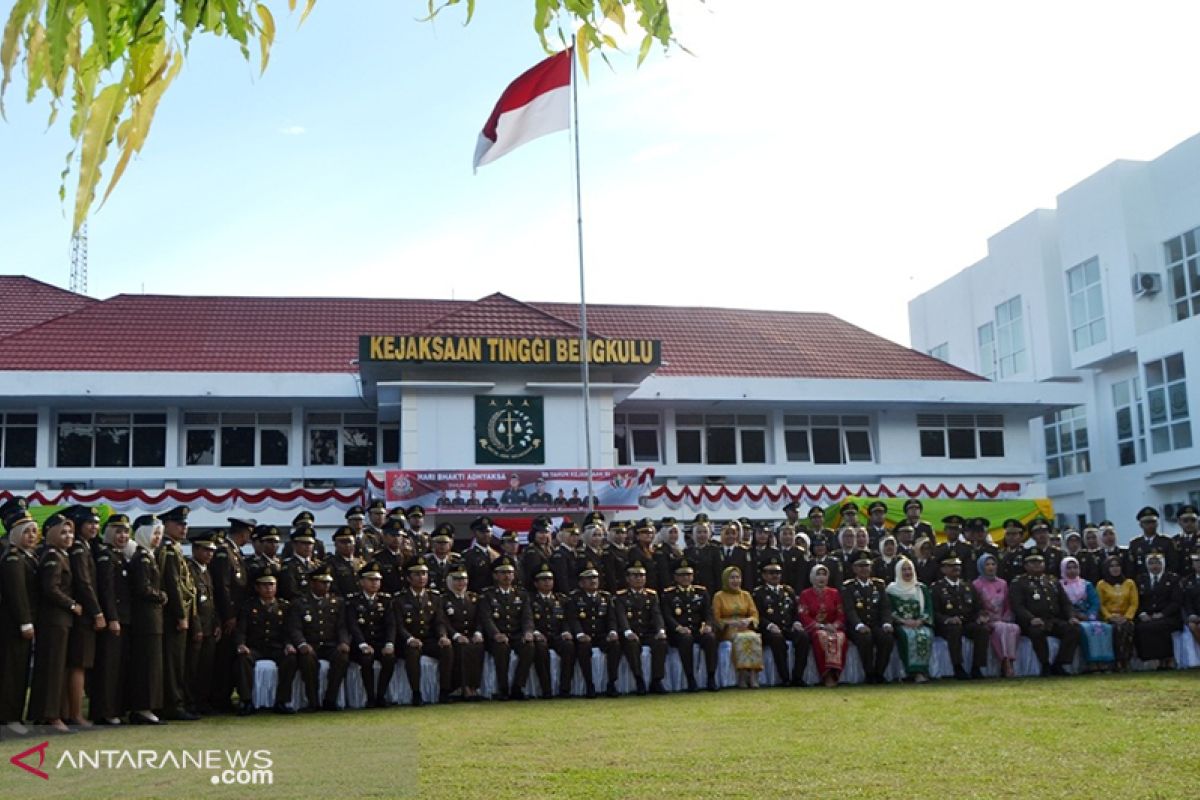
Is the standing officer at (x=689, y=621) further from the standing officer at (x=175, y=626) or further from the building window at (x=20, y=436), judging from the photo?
the building window at (x=20, y=436)

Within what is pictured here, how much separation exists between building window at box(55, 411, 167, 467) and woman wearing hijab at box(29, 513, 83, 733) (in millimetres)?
15074

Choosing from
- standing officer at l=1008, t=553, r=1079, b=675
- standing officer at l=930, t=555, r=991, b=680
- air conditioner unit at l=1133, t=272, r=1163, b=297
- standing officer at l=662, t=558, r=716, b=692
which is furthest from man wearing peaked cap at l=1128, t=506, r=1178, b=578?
air conditioner unit at l=1133, t=272, r=1163, b=297

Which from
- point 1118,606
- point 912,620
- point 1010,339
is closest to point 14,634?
point 912,620

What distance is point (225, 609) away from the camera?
10.5 m

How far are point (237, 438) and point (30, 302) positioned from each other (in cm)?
696

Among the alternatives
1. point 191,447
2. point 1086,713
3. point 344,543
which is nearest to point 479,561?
point 344,543

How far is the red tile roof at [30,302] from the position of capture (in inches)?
1037

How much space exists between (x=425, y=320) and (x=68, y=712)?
1875 cm

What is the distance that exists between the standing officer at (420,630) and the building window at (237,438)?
13.6 meters

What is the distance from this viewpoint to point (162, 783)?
6.24 metres

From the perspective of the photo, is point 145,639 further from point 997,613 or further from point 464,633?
A: point 997,613

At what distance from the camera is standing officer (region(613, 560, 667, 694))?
37.2ft

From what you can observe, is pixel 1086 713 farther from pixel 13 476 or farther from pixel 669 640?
pixel 13 476

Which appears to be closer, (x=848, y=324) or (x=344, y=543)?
(x=344, y=543)
